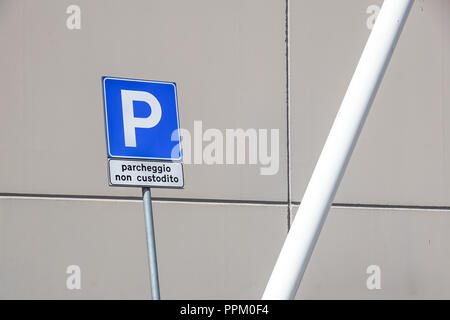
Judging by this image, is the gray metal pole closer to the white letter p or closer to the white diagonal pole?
the white letter p

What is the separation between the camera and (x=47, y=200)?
802 centimetres

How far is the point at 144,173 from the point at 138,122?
0.35 meters

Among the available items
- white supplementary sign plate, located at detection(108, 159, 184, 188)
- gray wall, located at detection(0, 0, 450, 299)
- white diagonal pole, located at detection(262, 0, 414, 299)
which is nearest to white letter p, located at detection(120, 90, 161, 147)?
white supplementary sign plate, located at detection(108, 159, 184, 188)

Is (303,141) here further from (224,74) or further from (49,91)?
Result: (49,91)

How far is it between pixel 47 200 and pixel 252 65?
2340 millimetres

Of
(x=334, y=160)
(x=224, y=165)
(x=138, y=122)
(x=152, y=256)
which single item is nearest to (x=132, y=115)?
(x=138, y=122)

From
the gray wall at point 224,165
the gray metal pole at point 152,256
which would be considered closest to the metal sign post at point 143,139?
the gray metal pole at point 152,256

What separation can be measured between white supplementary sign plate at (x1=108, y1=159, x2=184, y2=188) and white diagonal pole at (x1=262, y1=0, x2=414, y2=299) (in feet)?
3.94

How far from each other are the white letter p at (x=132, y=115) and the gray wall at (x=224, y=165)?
186cm

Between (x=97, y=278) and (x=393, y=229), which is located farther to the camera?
(x=393, y=229)

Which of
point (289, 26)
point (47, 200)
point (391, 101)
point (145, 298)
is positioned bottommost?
point (145, 298)

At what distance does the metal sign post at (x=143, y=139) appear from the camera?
20.5ft

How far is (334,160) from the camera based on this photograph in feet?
18.1
